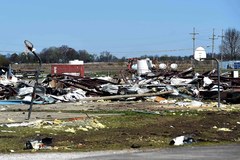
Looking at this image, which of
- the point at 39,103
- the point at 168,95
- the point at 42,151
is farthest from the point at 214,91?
the point at 42,151

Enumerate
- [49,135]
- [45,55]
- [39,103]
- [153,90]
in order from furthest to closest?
[45,55] → [153,90] → [39,103] → [49,135]

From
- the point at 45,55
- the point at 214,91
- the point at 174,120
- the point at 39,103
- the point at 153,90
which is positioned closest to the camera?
the point at 174,120

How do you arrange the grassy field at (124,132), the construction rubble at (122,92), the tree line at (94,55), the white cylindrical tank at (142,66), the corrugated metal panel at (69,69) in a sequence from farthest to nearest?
the tree line at (94,55), the corrugated metal panel at (69,69), the white cylindrical tank at (142,66), the construction rubble at (122,92), the grassy field at (124,132)

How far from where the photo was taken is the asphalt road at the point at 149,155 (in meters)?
10.6

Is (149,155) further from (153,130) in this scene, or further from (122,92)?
(122,92)

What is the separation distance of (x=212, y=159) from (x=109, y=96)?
857 inches

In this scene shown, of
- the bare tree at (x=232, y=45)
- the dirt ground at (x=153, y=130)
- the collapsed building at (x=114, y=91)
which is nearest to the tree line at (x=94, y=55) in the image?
the bare tree at (x=232, y=45)

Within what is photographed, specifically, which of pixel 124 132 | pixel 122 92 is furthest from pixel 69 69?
pixel 124 132

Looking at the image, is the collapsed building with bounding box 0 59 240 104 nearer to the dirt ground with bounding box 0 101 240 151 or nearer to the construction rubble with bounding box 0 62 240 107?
the construction rubble with bounding box 0 62 240 107

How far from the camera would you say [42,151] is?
11.5 m

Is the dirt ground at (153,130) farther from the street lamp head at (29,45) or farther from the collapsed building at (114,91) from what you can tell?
the collapsed building at (114,91)

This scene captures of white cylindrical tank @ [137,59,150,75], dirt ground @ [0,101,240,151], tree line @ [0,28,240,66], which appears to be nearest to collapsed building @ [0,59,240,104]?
dirt ground @ [0,101,240,151]

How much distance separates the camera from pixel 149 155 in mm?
11008

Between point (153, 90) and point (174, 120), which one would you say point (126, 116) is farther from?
point (153, 90)
